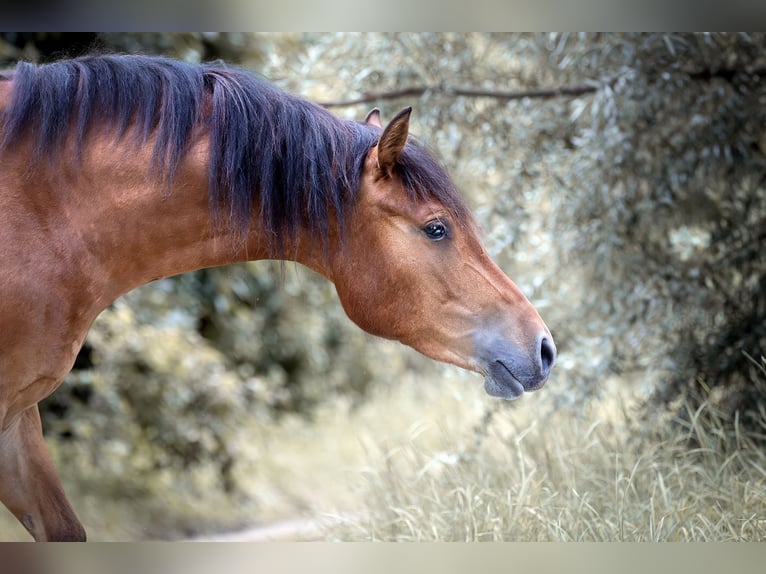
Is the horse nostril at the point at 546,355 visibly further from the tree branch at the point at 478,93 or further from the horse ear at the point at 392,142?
the tree branch at the point at 478,93

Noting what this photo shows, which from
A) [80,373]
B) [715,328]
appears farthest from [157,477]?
[715,328]

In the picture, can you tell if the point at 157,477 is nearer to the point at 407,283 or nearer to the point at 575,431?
the point at 575,431

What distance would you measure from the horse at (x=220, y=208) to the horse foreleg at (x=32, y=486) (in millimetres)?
42

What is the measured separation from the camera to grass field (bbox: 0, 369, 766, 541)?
3275 millimetres

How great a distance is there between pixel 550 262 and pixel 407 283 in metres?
2.73

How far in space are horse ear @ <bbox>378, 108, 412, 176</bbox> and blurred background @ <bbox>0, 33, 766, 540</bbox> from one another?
1.79ft

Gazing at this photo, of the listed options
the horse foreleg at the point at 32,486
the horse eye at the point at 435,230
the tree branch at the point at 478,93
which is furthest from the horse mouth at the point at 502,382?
the tree branch at the point at 478,93

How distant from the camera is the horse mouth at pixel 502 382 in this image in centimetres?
232

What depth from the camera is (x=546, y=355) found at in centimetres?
234

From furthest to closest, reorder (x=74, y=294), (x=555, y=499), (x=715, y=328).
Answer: (x=715, y=328), (x=555, y=499), (x=74, y=294)

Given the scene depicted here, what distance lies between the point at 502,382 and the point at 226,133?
3.51 ft

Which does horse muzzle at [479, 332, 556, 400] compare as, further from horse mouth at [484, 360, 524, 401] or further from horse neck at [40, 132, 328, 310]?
horse neck at [40, 132, 328, 310]

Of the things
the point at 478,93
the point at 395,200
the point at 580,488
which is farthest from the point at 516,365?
the point at 478,93

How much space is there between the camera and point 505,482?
158 inches
